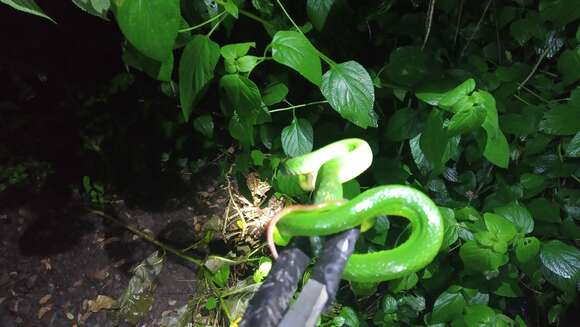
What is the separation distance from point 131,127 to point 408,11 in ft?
5.13

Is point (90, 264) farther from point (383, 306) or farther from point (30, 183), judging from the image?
point (383, 306)

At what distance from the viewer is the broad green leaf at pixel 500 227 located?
1.23m

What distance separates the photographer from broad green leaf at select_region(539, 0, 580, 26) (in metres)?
1.12

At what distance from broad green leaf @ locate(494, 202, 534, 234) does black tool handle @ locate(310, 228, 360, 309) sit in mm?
1013

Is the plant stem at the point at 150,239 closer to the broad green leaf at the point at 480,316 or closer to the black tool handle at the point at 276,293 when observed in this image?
the broad green leaf at the point at 480,316

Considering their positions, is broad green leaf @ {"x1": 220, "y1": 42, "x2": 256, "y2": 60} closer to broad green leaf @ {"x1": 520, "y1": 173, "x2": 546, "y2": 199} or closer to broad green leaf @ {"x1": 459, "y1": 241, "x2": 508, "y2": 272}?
broad green leaf @ {"x1": 459, "y1": 241, "x2": 508, "y2": 272}

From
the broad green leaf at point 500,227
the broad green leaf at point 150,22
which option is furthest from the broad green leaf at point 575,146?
the broad green leaf at point 150,22

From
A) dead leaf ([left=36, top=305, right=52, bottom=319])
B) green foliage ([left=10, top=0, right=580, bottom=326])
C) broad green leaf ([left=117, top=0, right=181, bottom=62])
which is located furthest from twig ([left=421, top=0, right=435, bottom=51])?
dead leaf ([left=36, top=305, right=52, bottom=319])

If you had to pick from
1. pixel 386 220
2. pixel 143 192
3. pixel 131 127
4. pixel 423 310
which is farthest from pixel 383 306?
pixel 131 127

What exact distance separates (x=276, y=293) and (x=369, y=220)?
20 centimetres

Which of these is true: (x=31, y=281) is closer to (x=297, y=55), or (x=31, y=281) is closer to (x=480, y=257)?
(x=297, y=55)

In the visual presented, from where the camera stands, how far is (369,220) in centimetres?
57

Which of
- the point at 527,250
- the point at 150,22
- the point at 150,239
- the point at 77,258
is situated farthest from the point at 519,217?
the point at 77,258

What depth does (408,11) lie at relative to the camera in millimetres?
1408
